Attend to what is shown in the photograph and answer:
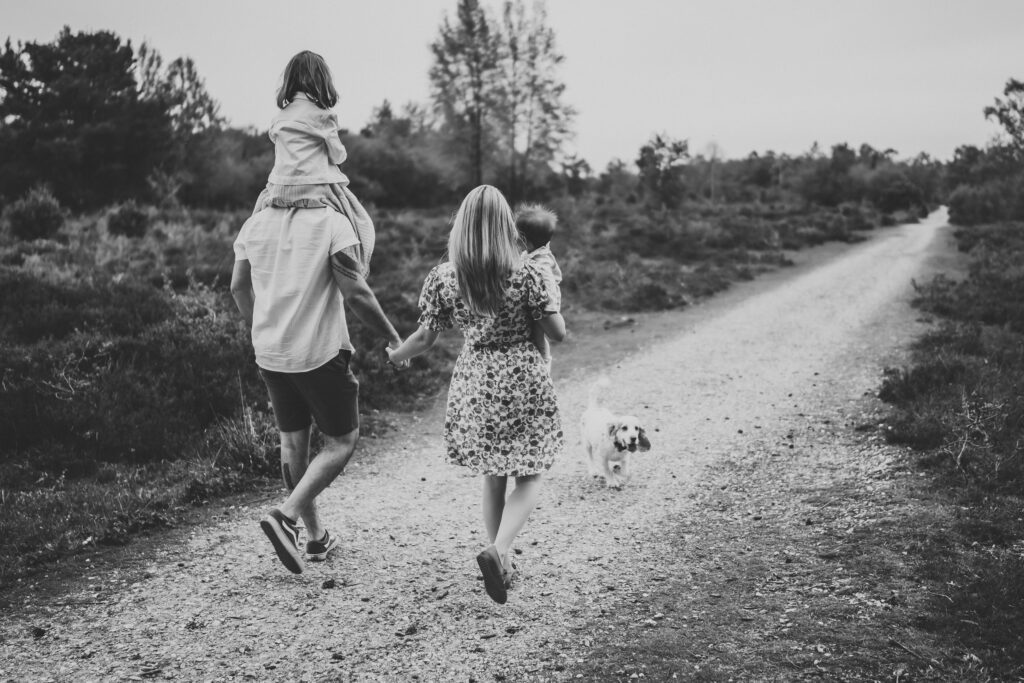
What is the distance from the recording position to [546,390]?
3.56 metres

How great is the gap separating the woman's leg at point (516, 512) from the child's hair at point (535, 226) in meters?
1.26

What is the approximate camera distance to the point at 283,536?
3.47 m

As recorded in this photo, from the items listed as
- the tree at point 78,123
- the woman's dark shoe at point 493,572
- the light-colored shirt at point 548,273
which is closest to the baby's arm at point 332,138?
the light-colored shirt at point 548,273

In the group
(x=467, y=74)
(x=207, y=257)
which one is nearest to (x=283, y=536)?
(x=207, y=257)

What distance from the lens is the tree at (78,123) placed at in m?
23.1

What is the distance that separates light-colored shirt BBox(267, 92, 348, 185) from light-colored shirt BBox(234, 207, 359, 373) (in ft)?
0.60

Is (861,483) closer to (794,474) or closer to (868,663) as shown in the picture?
(794,474)

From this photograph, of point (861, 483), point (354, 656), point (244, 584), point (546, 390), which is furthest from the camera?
point (861, 483)

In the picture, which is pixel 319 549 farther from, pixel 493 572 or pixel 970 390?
pixel 970 390

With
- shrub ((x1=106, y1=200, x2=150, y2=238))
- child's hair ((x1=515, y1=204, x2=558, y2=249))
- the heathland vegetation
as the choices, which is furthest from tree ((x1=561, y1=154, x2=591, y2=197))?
child's hair ((x1=515, y1=204, x2=558, y2=249))

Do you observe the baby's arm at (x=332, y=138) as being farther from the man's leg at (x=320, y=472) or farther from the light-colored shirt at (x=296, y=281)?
the man's leg at (x=320, y=472)

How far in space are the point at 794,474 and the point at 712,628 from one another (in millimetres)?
2555

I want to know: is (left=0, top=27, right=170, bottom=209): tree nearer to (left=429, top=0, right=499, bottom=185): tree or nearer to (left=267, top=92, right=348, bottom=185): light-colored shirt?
(left=429, top=0, right=499, bottom=185): tree

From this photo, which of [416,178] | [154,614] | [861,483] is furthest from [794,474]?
[416,178]
